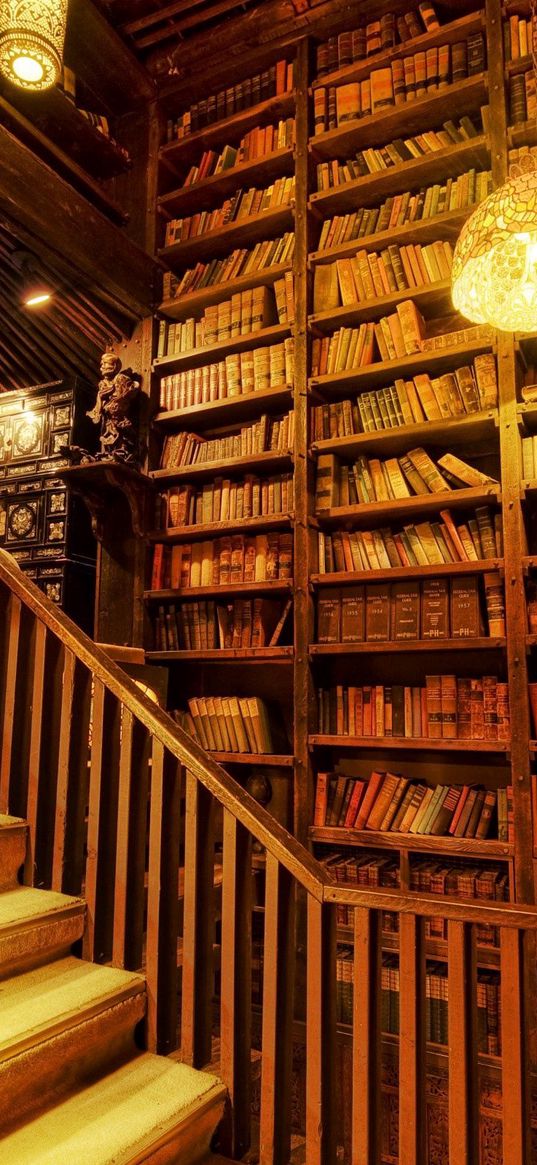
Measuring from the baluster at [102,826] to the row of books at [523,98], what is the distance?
2725 mm

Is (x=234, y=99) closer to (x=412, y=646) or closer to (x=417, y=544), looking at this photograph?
(x=417, y=544)

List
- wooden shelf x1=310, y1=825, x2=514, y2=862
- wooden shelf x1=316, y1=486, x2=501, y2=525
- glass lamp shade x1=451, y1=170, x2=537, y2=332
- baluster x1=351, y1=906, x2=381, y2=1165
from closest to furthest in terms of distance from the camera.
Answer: baluster x1=351, y1=906, x2=381, y2=1165 → glass lamp shade x1=451, y1=170, x2=537, y2=332 → wooden shelf x1=310, y1=825, x2=514, y2=862 → wooden shelf x1=316, y1=486, x2=501, y2=525

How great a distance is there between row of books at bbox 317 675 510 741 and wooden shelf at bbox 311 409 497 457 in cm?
98

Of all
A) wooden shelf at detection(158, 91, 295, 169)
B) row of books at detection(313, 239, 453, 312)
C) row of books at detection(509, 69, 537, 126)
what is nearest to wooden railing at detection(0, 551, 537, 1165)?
row of books at detection(313, 239, 453, 312)

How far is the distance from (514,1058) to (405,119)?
3.43 metres

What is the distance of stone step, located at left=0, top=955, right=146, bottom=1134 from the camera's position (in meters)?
1.44

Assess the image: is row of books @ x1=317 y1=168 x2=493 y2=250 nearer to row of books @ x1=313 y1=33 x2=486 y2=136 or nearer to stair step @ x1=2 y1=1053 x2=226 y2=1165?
row of books @ x1=313 y1=33 x2=486 y2=136

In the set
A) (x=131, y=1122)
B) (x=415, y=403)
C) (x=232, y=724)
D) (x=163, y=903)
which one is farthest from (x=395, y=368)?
(x=131, y=1122)

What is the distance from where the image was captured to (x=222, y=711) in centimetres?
322

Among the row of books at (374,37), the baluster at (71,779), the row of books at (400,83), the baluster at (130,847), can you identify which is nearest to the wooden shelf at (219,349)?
the row of books at (400,83)

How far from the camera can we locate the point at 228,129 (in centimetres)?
369

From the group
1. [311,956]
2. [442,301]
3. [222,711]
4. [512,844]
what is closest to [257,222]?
[442,301]

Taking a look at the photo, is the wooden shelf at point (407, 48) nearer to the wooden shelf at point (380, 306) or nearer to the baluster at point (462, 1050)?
the wooden shelf at point (380, 306)

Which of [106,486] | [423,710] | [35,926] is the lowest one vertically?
[35,926]
